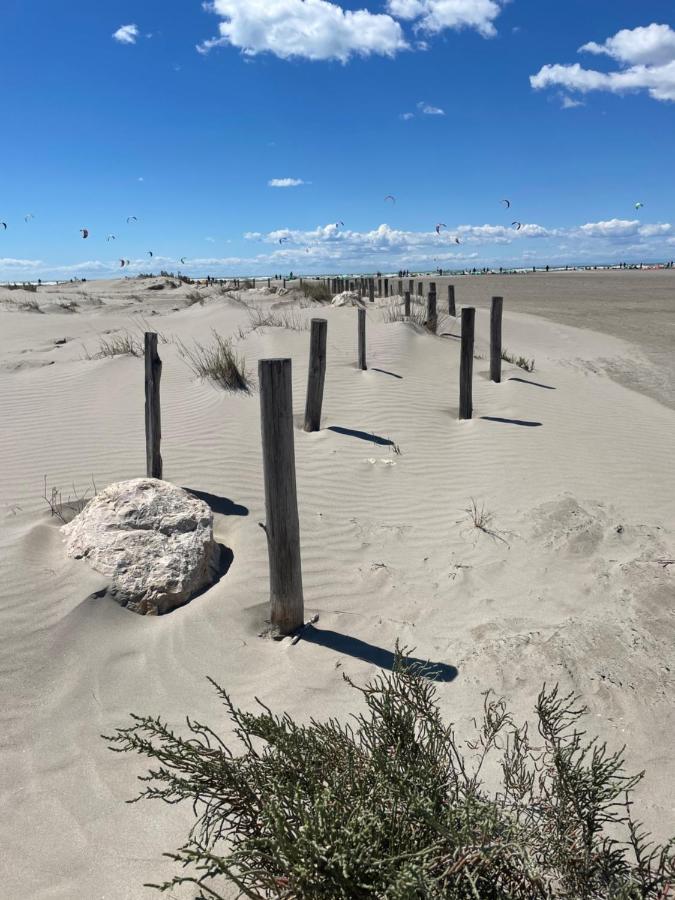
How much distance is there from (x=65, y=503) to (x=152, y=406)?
116 cm

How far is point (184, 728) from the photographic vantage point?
3057mm

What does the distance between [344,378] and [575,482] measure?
186 inches

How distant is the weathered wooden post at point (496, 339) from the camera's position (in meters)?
10.1

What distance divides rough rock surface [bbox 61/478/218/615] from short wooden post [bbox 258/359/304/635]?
747 mm

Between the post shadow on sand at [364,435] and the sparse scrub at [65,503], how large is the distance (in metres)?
3.15

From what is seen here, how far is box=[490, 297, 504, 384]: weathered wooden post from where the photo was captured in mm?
10070

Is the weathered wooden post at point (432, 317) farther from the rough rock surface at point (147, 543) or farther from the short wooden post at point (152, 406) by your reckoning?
the rough rock surface at point (147, 543)

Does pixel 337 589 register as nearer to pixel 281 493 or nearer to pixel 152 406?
pixel 281 493

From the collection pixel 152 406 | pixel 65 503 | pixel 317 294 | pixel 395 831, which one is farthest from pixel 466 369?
pixel 317 294

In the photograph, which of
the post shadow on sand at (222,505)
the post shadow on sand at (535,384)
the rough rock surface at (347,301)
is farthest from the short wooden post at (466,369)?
the rough rock surface at (347,301)

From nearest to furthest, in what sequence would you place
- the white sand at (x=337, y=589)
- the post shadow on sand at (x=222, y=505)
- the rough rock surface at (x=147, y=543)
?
1. the white sand at (x=337, y=589)
2. the rough rock surface at (x=147, y=543)
3. the post shadow on sand at (x=222, y=505)

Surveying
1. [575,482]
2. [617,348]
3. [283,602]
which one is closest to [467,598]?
[283,602]

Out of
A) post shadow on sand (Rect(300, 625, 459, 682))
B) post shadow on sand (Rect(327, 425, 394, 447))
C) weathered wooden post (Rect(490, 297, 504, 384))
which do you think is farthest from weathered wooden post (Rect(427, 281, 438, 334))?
post shadow on sand (Rect(300, 625, 459, 682))

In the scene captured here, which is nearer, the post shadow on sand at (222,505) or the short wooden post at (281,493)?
→ the short wooden post at (281,493)
